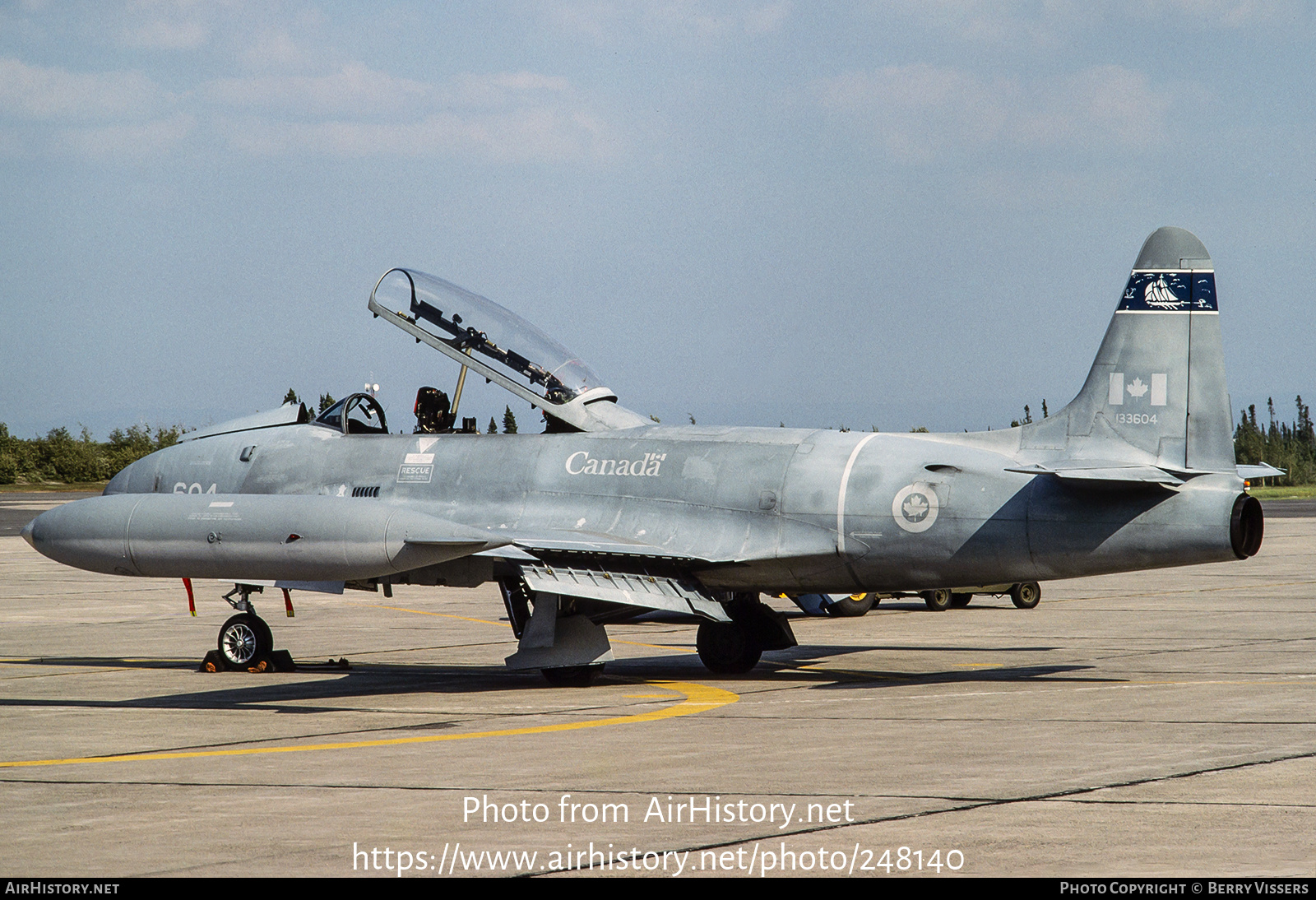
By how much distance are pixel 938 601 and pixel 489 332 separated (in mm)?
12454

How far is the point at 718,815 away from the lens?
8805 mm

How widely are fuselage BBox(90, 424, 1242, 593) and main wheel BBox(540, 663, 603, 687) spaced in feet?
4.77

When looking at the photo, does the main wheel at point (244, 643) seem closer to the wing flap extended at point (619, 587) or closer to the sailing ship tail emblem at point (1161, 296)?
the wing flap extended at point (619, 587)

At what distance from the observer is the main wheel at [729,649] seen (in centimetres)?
1744

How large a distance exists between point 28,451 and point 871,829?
94.7 metres

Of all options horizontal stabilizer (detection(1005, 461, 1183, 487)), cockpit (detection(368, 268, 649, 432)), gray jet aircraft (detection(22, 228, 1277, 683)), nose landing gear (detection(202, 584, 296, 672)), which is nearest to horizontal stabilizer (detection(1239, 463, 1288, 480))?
gray jet aircraft (detection(22, 228, 1277, 683))

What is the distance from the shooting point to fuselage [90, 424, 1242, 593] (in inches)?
570

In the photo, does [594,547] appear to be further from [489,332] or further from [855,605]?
[855,605]

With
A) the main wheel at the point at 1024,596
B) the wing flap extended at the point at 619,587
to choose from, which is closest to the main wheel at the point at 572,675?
the wing flap extended at the point at 619,587

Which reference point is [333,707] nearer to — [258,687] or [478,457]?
[258,687]

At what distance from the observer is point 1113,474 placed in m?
14.1

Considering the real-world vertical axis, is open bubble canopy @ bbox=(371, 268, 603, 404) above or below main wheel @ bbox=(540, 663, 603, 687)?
above

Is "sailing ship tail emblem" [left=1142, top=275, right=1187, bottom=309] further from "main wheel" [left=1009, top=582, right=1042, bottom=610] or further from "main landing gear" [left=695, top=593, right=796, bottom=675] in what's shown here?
"main wheel" [left=1009, top=582, right=1042, bottom=610]
